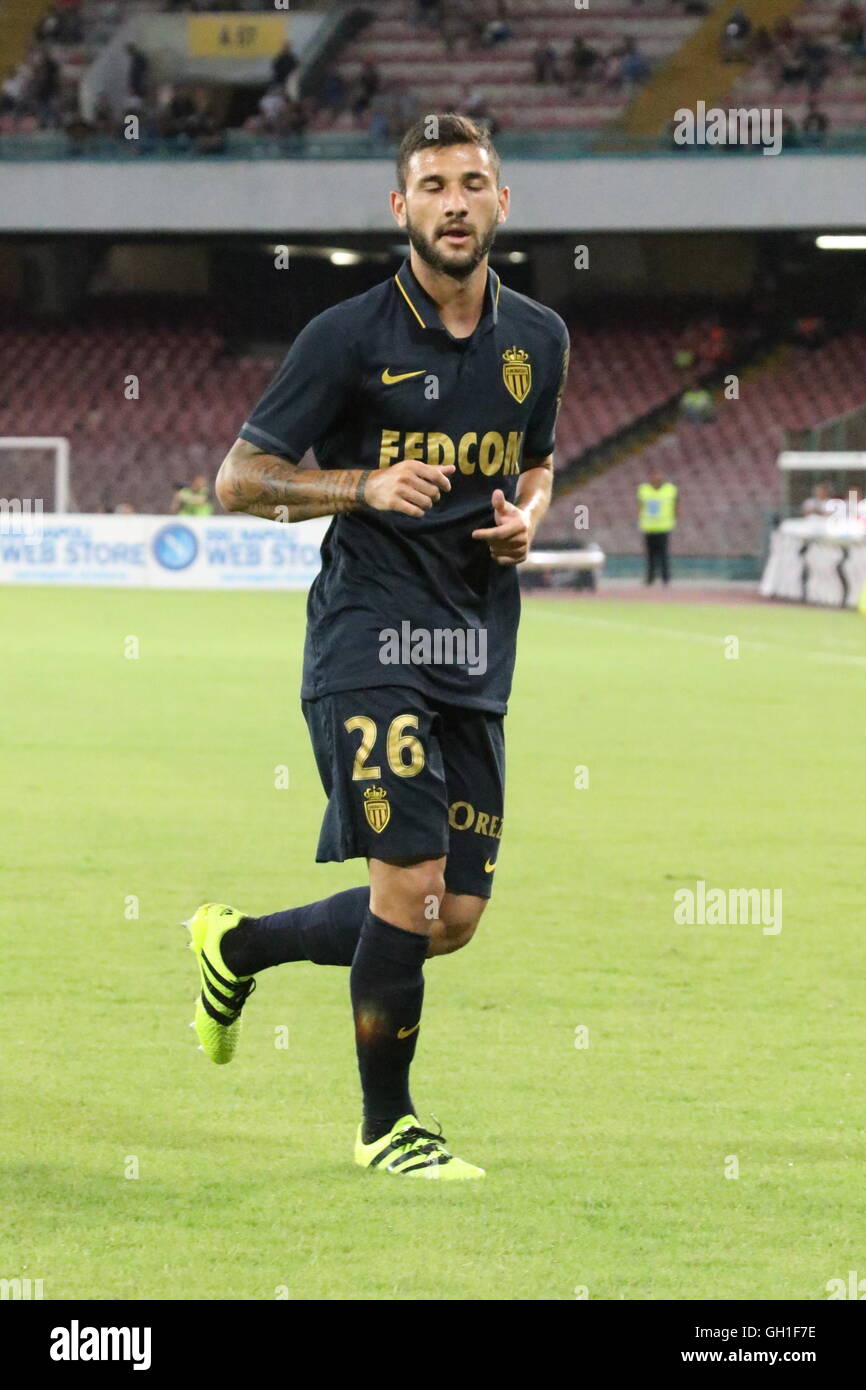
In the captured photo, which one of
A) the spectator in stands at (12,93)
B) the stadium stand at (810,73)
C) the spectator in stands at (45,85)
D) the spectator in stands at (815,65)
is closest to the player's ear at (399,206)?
the stadium stand at (810,73)

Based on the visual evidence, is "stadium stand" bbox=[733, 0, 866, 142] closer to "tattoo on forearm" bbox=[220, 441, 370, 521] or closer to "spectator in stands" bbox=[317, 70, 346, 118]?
"spectator in stands" bbox=[317, 70, 346, 118]

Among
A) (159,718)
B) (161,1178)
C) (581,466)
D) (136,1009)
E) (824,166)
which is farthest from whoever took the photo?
(581,466)

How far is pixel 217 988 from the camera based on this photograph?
17.3ft

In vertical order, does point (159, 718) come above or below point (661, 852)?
above

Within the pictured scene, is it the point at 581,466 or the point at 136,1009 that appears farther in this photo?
the point at 581,466

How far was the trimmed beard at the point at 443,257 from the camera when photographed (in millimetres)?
4637

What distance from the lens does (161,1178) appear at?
454cm

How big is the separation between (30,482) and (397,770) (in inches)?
1392

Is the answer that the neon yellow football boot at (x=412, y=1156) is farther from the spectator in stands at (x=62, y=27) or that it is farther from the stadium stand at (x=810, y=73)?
the spectator in stands at (x=62, y=27)

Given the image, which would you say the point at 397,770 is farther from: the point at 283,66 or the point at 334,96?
the point at 283,66

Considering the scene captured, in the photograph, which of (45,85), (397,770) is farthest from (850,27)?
(397,770)
